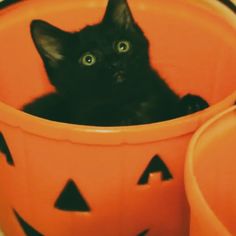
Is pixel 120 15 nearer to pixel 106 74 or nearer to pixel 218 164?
pixel 106 74

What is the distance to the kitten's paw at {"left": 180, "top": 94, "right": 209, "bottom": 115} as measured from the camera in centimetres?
93

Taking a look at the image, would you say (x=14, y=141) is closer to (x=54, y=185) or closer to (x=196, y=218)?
(x=54, y=185)

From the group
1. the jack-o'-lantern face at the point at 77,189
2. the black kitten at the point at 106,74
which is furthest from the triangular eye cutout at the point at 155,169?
the black kitten at the point at 106,74

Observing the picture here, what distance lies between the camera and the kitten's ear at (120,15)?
40.1 inches

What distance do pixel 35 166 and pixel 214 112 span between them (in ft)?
1.04

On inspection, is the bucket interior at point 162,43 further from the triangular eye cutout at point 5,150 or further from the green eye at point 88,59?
the triangular eye cutout at point 5,150

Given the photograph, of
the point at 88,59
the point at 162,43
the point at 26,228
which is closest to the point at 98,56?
the point at 88,59

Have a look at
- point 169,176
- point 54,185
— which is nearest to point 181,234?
point 169,176

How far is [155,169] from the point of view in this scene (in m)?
0.75

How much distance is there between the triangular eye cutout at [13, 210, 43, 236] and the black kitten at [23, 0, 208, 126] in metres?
0.25

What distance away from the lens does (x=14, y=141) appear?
767mm

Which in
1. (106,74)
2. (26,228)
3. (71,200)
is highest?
(106,74)

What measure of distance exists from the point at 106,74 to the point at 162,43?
311mm

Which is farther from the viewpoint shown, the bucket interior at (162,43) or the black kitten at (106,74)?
the bucket interior at (162,43)
